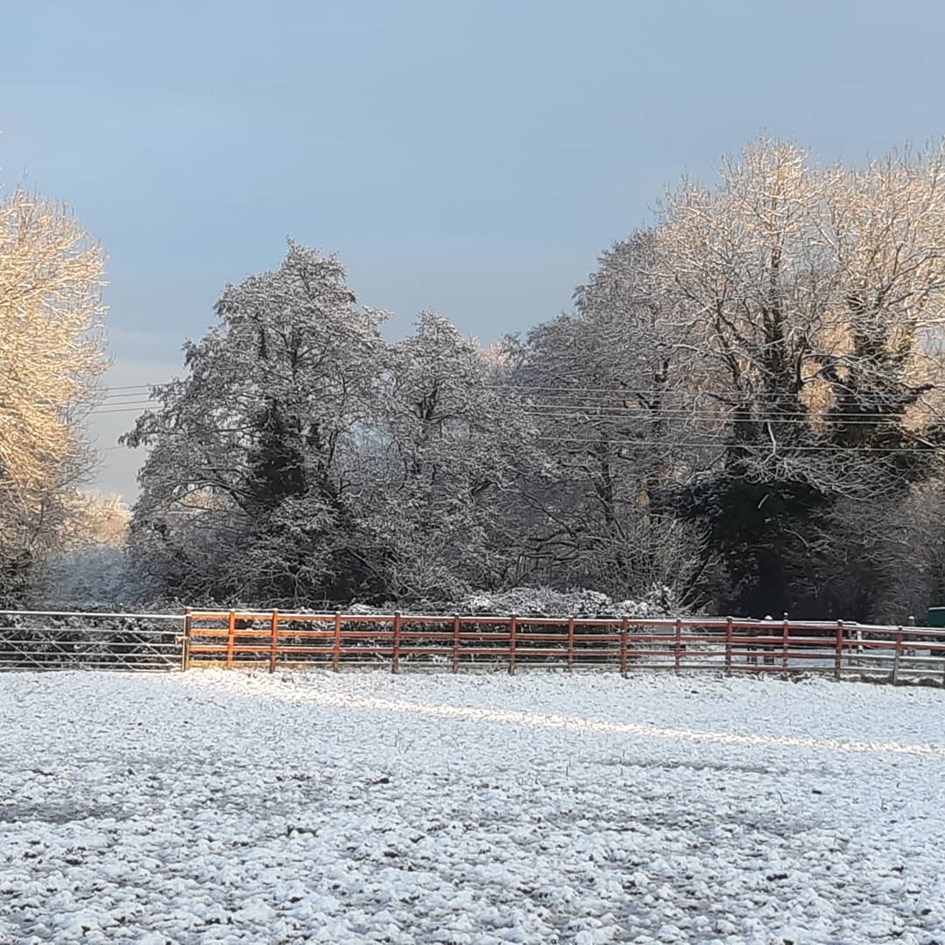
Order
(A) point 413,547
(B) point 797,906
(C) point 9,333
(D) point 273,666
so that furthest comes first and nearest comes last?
(A) point 413,547 < (C) point 9,333 < (D) point 273,666 < (B) point 797,906

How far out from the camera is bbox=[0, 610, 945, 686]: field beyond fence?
1948 centimetres

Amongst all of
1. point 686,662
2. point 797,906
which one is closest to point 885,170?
point 686,662

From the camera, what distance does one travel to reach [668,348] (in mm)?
33812

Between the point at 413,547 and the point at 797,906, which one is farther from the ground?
the point at 413,547

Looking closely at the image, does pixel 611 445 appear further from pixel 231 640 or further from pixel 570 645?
pixel 231 640

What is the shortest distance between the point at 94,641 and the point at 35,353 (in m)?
7.05

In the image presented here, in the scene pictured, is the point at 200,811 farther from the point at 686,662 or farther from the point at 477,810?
the point at 686,662

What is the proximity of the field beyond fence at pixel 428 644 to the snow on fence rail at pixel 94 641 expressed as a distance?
0.09 feet

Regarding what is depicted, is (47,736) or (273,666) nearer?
(47,736)

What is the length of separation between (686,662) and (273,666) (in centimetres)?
873

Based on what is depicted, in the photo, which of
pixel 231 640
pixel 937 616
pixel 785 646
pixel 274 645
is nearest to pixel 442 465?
pixel 274 645

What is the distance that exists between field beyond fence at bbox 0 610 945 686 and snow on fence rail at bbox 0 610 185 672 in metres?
0.03

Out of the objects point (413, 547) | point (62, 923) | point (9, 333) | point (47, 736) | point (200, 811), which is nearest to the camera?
point (62, 923)

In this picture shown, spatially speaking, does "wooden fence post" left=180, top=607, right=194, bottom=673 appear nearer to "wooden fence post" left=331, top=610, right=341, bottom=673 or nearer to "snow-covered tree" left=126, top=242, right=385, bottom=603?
"wooden fence post" left=331, top=610, right=341, bottom=673
